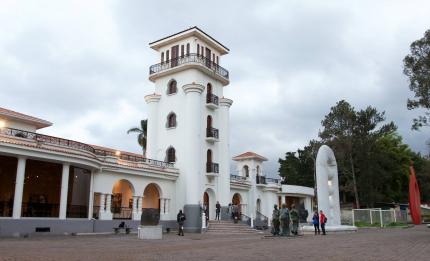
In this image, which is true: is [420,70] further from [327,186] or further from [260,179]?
[260,179]

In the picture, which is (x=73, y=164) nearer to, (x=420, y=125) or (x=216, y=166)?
(x=216, y=166)

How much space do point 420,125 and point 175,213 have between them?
59.2 feet

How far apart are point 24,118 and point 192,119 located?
38.7 feet

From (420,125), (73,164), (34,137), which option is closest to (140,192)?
(73,164)

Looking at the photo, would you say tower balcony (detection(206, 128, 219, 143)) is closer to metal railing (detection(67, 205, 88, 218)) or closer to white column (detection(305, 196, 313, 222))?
metal railing (detection(67, 205, 88, 218))

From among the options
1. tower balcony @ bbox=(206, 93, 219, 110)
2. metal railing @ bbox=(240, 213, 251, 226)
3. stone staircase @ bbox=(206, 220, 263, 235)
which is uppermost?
tower balcony @ bbox=(206, 93, 219, 110)

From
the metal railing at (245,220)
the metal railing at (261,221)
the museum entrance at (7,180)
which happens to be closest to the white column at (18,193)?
the museum entrance at (7,180)

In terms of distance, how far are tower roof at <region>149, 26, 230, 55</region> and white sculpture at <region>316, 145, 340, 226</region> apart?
13649mm

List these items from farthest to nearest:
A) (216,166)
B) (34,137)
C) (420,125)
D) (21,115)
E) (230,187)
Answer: (230,187) → (216,166) → (21,115) → (420,125) → (34,137)

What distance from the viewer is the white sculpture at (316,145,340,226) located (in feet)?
87.5

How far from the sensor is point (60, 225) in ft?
74.4

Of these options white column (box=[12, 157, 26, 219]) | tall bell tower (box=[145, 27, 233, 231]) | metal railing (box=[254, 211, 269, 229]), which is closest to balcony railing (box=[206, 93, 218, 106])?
tall bell tower (box=[145, 27, 233, 231])

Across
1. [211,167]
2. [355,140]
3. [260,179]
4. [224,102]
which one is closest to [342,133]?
[355,140]

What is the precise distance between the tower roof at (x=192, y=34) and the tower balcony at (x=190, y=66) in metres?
1.70
